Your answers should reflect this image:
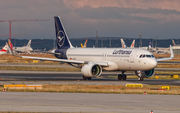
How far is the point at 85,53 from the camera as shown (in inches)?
2130

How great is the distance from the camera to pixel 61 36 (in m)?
60.7

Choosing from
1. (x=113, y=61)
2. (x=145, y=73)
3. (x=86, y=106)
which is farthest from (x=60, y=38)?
(x=86, y=106)

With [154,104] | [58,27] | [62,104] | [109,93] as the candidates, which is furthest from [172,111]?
[58,27]

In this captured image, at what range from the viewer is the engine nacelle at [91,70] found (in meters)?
47.5

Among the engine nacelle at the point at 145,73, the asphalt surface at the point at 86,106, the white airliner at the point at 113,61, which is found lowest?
the asphalt surface at the point at 86,106

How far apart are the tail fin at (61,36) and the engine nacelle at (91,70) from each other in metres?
12.3

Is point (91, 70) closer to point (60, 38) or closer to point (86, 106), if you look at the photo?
point (60, 38)

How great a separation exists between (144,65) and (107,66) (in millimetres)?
6191

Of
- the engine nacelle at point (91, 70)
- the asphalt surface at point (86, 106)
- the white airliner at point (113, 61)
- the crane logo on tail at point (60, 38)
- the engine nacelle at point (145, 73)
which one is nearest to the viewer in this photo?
the asphalt surface at point (86, 106)

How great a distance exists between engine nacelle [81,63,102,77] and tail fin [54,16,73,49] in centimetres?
1227

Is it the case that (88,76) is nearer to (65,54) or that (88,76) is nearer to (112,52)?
(112,52)

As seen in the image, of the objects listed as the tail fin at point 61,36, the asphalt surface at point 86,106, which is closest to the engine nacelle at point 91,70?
the tail fin at point 61,36

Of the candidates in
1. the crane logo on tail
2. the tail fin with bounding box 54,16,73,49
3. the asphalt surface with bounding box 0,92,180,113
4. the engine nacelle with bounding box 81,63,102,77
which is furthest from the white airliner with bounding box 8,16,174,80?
the asphalt surface with bounding box 0,92,180,113

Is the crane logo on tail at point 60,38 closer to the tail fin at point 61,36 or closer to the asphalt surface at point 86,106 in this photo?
the tail fin at point 61,36
